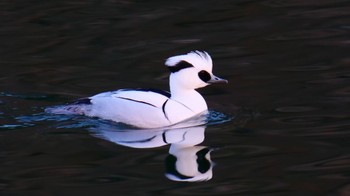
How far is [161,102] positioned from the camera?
33.5ft

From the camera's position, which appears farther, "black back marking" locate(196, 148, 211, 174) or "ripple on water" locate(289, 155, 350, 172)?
"black back marking" locate(196, 148, 211, 174)

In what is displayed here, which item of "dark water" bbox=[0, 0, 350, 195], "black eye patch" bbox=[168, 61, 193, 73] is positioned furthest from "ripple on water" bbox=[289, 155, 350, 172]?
"black eye patch" bbox=[168, 61, 193, 73]

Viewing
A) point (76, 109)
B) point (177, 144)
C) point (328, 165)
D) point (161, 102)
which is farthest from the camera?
point (76, 109)

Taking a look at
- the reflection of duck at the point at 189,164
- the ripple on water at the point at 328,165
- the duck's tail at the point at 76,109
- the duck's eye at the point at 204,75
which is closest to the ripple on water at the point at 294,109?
the duck's eye at the point at 204,75

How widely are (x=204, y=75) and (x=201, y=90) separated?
157 centimetres

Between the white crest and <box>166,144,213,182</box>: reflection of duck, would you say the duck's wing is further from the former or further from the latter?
<box>166,144,213,182</box>: reflection of duck

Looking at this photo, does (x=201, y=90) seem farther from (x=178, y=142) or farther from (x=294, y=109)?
(x=178, y=142)

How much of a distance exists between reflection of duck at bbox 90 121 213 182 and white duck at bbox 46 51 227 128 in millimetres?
191

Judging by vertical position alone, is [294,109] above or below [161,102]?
below

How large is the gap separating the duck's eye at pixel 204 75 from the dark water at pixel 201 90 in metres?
0.46

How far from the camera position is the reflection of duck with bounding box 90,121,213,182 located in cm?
829

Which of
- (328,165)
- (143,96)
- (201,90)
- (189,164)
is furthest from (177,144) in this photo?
(201,90)

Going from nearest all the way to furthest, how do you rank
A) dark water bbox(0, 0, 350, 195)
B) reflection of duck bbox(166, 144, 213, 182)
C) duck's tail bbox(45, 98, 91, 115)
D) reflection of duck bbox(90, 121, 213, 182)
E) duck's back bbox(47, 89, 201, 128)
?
dark water bbox(0, 0, 350, 195) → reflection of duck bbox(166, 144, 213, 182) → reflection of duck bbox(90, 121, 213, 182) → duck's back bbox(47, 89, 201, 128) → duck's tail bbox(45, 98, 91, 115)

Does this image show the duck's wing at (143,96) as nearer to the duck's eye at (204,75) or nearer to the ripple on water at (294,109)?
the duck's eye at (204,75)
